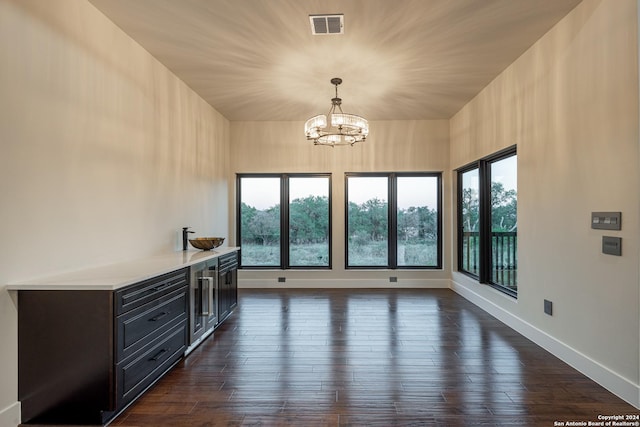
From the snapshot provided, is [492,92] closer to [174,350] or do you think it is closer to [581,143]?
[581,143]

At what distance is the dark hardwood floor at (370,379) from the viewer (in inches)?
92.8

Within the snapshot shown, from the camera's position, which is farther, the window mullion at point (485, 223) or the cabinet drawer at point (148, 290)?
the window mullion at point (485, 223)

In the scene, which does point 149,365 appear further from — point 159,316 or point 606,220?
point 606,220

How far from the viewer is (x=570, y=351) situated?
310 cm

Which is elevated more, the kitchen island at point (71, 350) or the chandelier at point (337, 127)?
the chandelier at point (337, 127)

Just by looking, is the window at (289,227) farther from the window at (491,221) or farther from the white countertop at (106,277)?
the white countertop at (106,277)

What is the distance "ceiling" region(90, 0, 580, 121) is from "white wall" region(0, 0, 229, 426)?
0.37m

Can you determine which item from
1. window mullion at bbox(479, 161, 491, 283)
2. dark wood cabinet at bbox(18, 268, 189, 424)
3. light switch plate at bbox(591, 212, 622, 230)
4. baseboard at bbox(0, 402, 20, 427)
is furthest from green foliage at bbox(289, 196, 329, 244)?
baseboard at bbox(0, 402, 20, 427)

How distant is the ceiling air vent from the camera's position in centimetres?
312

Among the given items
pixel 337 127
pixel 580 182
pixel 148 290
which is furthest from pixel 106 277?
pixel 580 182

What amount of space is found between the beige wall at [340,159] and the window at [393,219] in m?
0.18

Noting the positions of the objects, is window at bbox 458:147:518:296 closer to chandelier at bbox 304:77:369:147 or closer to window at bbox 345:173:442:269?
window at bbox 345:173:442:269

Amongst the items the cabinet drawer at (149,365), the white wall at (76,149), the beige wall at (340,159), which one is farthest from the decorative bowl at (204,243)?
the beige wall at (340,159)

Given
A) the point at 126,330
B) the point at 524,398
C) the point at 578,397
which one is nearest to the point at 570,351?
the point at 578,397
